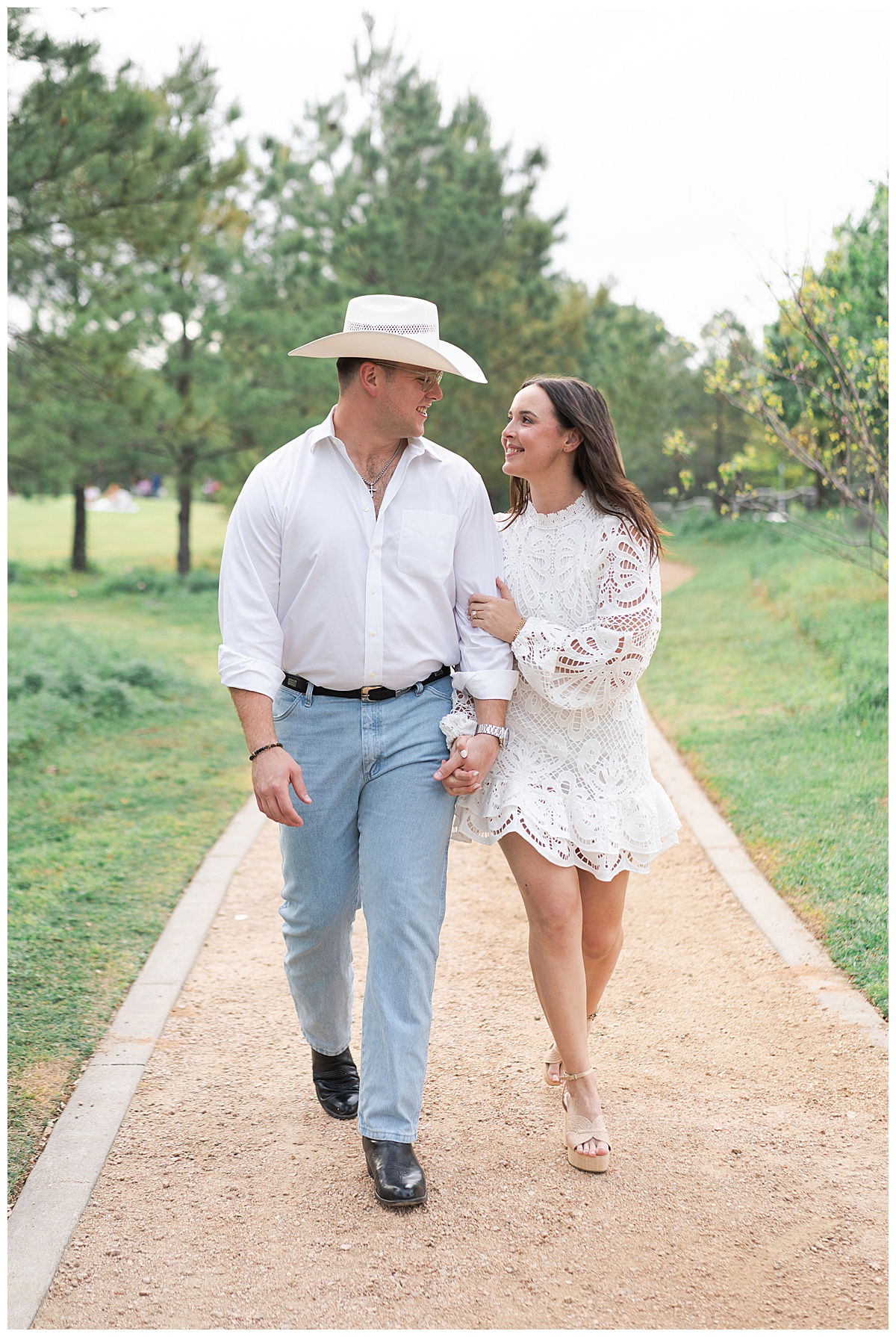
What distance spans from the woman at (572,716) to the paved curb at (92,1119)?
131cm

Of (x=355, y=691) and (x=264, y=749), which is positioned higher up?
(x=355, y=691)

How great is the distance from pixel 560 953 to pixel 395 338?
5.56ft

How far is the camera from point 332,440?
3322 mm

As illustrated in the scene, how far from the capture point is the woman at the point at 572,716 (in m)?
3.28

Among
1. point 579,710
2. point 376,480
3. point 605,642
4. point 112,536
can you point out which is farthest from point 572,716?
point 112,536

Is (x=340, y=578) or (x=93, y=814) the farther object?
(x=93, y=814)

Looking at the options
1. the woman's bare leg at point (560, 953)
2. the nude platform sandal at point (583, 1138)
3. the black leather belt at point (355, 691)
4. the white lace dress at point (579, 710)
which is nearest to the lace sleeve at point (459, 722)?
the white lace dress at point (579, 710)

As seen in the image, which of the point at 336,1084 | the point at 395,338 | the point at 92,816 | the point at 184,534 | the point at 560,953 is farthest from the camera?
the point at 184,534

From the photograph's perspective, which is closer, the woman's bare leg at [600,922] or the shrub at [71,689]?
the woman's bare leg at [600,922]

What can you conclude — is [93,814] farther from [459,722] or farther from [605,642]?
[605,642]

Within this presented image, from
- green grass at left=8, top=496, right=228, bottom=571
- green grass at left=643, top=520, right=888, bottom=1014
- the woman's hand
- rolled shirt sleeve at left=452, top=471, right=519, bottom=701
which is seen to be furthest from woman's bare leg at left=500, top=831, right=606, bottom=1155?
green grass at left=8, top=496, right=228, bottom=571

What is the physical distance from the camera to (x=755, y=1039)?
407 cm

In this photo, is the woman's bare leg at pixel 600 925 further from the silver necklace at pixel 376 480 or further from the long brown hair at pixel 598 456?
the silver necklace at pixel 376 480

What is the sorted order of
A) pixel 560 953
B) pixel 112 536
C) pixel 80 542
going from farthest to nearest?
1. pixel 112 536
2. pixel 80 542
3. pixel 560 953
